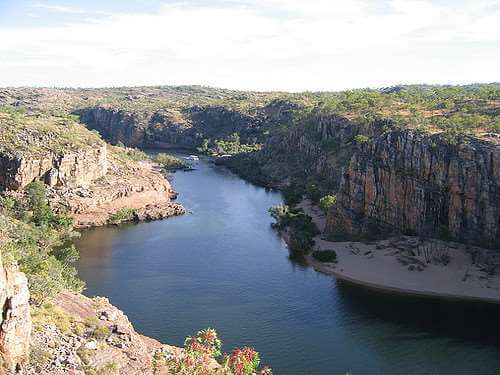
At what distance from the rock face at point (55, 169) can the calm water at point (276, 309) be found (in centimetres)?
1363

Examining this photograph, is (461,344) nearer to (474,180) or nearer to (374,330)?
(374,330)

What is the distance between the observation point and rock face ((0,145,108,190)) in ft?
279

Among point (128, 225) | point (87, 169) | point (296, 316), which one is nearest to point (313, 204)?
point (128, 225)

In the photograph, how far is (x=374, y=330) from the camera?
5150cm

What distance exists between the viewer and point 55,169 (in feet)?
292

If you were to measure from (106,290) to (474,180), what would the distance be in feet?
141

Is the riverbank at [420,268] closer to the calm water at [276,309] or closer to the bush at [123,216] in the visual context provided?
the calm water at [276,309]

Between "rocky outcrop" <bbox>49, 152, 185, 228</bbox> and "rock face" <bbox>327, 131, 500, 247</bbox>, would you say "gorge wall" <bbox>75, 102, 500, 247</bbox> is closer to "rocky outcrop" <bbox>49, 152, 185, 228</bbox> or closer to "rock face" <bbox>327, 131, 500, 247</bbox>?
"rock face" <bbox>327, 131, 500, 247</bbox>

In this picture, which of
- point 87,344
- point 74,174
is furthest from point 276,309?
point 74,174

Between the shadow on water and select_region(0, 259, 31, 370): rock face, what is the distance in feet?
103

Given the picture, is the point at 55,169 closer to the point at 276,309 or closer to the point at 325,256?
the point at 325,256

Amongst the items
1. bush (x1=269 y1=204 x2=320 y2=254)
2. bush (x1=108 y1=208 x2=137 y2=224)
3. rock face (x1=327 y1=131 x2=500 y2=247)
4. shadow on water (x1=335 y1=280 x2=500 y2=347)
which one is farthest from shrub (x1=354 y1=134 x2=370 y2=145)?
bush (x1=108 y1=208 x2=137 y2=224)

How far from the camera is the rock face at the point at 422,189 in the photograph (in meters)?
66.2

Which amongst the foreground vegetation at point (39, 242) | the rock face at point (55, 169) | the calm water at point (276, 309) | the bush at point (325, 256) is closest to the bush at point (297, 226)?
the calm water at point (276, 309)
